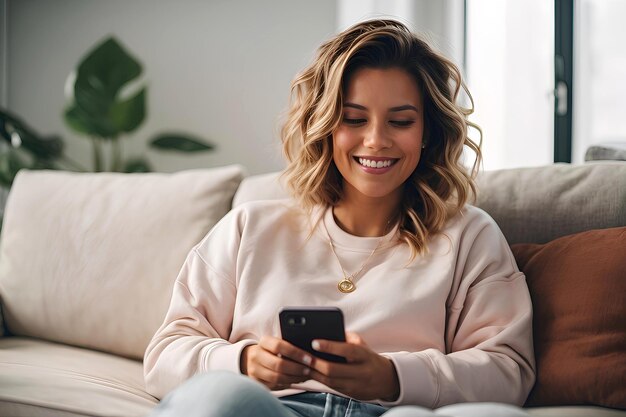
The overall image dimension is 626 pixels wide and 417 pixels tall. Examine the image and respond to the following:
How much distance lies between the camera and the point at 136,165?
11.8ft

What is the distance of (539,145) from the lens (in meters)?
3.41

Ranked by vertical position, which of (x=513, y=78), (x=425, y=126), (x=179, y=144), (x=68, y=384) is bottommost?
(x=68, y=384)

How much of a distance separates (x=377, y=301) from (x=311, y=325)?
0.29m

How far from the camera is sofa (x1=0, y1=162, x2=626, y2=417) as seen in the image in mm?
1375

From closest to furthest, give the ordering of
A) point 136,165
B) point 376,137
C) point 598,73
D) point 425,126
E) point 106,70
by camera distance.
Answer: point 376,137, point 425,126, point 598,73, point 106,70, point 136,165

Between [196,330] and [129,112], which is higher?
[129,112]

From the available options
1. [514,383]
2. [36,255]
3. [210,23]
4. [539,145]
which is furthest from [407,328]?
[210,23]

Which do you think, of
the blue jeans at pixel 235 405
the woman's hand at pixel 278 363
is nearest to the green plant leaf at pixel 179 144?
the woman's hand at pixel 278 363

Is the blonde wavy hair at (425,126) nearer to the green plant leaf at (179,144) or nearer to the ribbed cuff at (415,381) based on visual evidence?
the ribbed cuff at (415,381)

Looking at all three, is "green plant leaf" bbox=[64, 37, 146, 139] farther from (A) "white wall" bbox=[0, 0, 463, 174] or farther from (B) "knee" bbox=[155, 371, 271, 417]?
(B) "knee" bbox=[155, 371, 271, 417]

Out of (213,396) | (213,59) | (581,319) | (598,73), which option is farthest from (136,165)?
(213,396)

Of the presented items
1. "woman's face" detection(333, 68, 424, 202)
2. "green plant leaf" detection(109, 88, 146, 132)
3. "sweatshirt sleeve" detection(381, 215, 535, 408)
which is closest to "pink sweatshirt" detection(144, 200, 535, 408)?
"sweatshirt sleeve" detection(381, 215, 535, 408)

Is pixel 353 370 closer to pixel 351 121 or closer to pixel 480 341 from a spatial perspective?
pixel 480 341

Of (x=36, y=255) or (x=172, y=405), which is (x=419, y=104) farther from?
(x=36, y=255)
